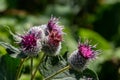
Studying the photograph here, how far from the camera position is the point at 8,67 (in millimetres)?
3303

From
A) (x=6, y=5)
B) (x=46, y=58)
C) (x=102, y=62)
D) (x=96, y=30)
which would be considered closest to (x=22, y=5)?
(x=6, y=5)

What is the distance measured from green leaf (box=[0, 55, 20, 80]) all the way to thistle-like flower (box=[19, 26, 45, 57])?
0.22 meters

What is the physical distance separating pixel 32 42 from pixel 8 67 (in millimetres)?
316

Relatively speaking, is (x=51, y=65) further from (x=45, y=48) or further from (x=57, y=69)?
(x=45, y=48)

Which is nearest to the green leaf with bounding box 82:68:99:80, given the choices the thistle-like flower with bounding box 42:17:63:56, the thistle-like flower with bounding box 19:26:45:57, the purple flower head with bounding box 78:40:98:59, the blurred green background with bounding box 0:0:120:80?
the purple flower head with bounding box 78:40:98:59

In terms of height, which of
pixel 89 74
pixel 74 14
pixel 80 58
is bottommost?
pixel 89 74

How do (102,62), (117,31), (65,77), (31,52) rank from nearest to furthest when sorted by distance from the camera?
(31,52)
(65,77)
(102,62)
(117,31)

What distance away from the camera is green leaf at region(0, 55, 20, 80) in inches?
128

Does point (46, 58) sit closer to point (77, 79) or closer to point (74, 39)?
point (77, 79)

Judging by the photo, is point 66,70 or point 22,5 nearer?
point 66,70

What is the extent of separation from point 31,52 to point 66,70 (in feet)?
1.22

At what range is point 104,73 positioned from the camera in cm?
701

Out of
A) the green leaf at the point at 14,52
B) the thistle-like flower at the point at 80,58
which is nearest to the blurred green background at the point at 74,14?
the thistle-like flower at the point at 80,58

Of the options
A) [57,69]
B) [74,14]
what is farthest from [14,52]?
[74,14]
